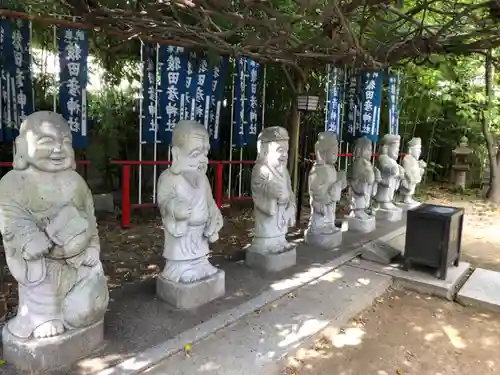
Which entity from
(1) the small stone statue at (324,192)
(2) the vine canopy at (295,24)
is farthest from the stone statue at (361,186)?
(2) the vine canopy at (295,24)

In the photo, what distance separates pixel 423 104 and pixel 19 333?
12.2m

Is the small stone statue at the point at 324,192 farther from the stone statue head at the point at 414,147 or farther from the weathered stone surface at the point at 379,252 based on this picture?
the stone statue head at the point at 414,147

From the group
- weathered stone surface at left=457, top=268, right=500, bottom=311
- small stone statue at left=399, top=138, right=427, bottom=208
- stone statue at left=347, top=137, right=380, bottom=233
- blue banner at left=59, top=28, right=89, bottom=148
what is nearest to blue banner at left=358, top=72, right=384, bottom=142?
small stone statue at left=399, top=138, right=427, bottom=208

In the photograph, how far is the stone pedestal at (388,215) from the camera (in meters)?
8.16

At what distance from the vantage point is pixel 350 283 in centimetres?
503

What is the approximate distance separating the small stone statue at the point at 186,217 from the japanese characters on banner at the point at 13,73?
8.78ft

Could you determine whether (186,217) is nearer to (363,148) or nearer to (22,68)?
(22,68)

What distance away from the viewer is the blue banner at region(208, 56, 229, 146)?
24.3 feet

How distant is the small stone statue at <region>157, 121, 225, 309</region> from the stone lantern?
11.2m

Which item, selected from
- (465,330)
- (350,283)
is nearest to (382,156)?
(350,283)

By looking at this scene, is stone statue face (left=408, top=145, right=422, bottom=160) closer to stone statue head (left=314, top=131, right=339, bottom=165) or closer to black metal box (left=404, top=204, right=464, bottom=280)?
black metal box (left=404, top=204, right=464, bottom=280)

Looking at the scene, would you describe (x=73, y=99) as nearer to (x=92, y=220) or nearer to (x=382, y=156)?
(x=92, y=220)

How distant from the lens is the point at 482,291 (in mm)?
5105

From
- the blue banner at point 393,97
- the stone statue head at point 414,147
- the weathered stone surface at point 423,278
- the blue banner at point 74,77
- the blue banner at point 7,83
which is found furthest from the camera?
the blue banner at point 393,97
